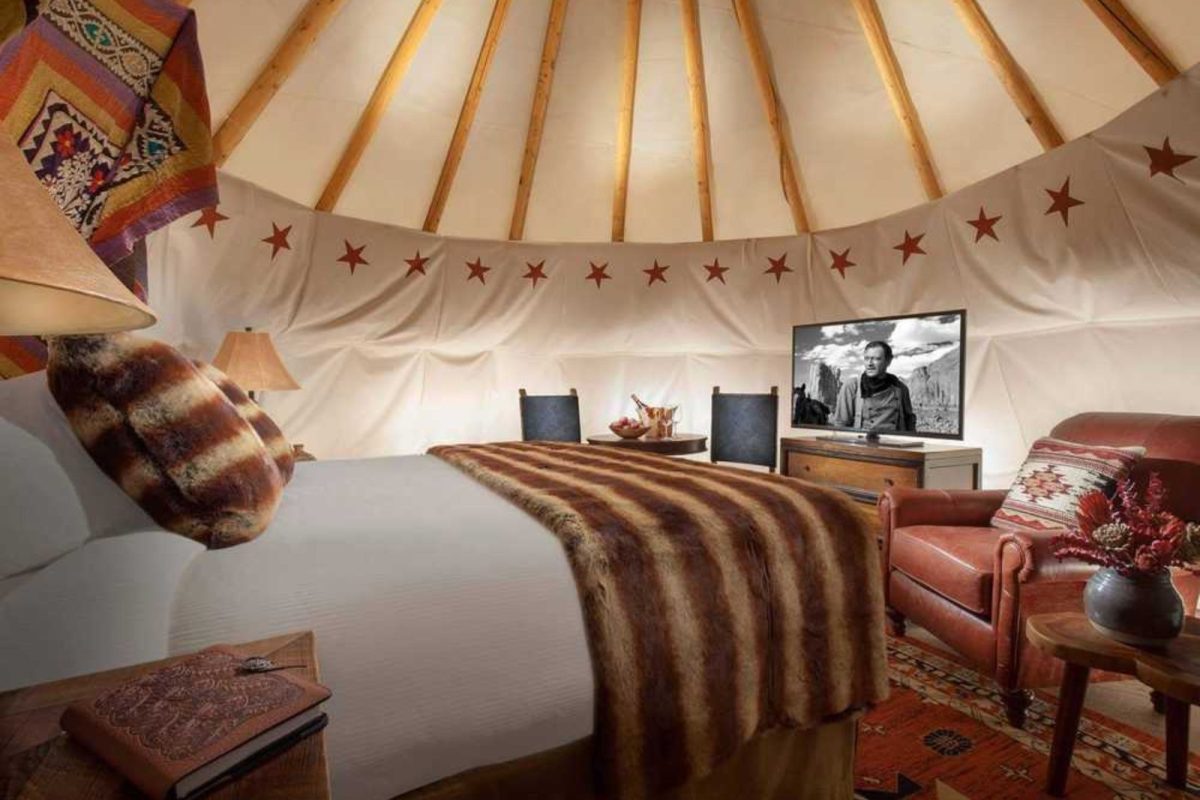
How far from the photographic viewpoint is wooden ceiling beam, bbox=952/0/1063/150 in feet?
10.4

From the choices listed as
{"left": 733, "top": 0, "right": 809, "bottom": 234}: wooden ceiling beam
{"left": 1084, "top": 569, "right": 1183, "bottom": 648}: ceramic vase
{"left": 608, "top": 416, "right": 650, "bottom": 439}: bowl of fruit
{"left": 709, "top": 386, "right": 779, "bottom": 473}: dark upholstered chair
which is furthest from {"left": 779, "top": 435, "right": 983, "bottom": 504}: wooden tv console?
{"left": 733, "top": 0, "right": 809, "bottom": 234}: wooden ceiling beam

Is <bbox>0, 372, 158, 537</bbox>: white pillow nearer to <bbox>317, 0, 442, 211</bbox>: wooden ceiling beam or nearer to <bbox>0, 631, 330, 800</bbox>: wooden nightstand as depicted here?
<bbox>0, 631, 330, 800</bbox>: wooden nightstand

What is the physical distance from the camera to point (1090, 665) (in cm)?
146

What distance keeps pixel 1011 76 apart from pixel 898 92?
61cm

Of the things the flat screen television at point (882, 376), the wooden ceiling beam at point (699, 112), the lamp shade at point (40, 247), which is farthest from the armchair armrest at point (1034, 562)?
the wooden ceiling beam at point (699, 112)

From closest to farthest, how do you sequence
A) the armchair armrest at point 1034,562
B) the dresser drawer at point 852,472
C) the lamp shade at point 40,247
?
the lamp shade at point 40,247, the armchair armrest at point 1034,562, the dresser drawer at point 852,472

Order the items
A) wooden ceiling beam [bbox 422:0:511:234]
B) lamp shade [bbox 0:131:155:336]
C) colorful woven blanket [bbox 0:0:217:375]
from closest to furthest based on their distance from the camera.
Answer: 1. lamp shade [bbox 0:131:155:336]
2. colorful woven blanket [bbox 0:0:217:375]
3. wooden ceiling beam [bbox 422:0:511:234]

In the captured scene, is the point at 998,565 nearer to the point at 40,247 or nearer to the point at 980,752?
the point at 980,752

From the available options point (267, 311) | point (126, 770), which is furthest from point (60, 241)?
point (267, 311)

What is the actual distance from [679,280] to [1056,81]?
9.01 ft

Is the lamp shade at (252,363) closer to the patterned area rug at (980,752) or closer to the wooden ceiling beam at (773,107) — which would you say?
the patterned area rug at (980,752)

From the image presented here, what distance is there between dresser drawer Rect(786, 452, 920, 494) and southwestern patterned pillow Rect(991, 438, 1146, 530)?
76 cm

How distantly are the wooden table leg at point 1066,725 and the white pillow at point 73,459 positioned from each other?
223 cm

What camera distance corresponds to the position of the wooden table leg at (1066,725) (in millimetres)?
1545
